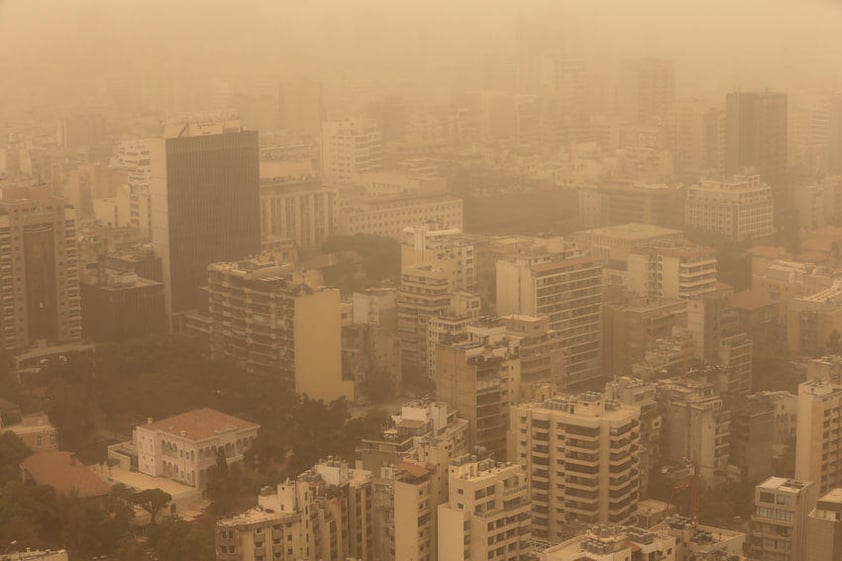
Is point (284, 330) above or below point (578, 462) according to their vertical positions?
above

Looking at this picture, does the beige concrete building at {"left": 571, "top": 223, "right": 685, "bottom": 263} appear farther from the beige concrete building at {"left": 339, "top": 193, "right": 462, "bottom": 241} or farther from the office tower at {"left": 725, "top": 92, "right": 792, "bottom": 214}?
the office tower at {"left": 725, "top": 92, "right": 792, "bottom": 214}

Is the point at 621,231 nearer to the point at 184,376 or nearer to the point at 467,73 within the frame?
the point at 467,73

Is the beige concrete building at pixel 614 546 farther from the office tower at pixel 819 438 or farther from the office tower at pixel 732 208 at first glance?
the office tower at pixel 732 208

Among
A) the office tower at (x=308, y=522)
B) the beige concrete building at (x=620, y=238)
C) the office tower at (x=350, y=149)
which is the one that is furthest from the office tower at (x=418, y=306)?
the office tower at (x=350, y=149)

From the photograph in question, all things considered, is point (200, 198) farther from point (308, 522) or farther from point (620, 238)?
point (308, 522)

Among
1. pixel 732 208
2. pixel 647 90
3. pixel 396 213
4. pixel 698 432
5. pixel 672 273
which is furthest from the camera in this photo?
pixel 647 90

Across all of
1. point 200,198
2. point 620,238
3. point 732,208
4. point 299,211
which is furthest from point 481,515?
point 732,208
